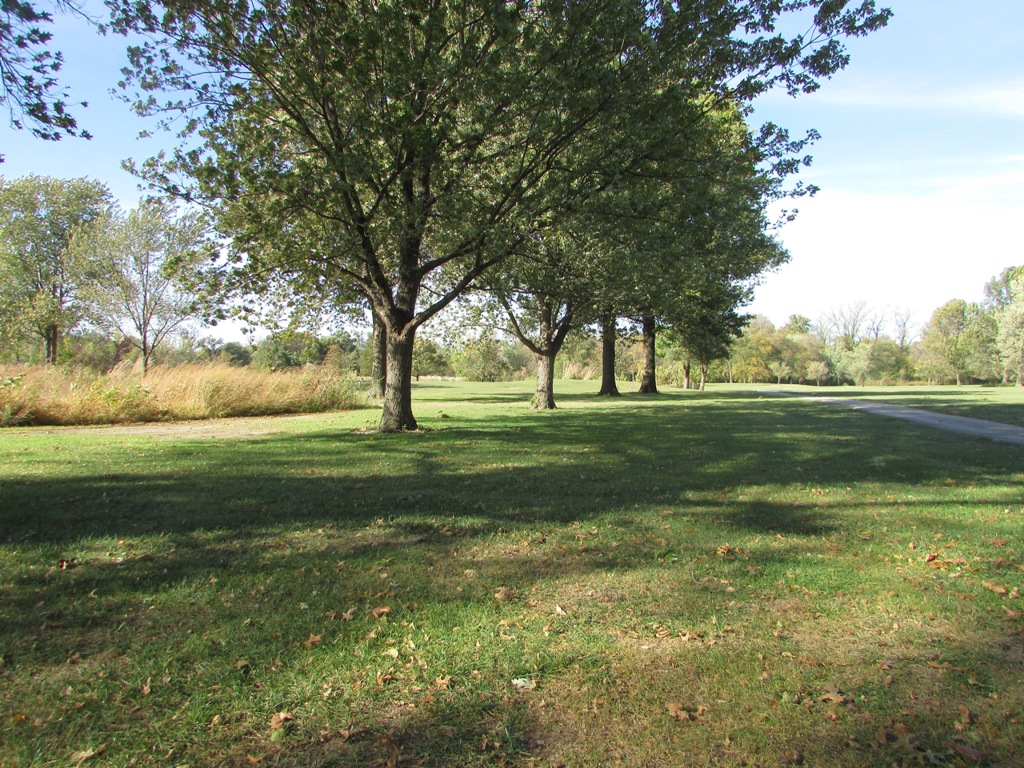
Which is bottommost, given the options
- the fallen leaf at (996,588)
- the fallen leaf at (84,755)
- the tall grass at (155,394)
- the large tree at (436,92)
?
the fallen leaf at (996,588)

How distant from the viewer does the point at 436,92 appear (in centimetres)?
1066

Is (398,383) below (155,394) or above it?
above

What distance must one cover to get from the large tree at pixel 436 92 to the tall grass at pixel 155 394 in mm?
7261

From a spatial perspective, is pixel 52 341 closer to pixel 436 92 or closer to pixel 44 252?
pixel 44 252

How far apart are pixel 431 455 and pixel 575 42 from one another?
7.23 metres

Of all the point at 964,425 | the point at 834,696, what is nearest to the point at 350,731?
the point at 834,696

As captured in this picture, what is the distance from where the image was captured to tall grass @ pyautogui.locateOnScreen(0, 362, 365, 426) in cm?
1537

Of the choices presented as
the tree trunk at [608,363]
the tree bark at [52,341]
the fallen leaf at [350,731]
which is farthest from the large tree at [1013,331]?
the tree bark at [52,341]

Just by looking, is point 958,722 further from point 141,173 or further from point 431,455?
point 141,173

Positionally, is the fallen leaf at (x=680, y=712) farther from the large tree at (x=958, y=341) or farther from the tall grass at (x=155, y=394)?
the large tree at (x=958, y=341)

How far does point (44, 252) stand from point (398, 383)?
36.2 m

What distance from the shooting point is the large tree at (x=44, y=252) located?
114 ft

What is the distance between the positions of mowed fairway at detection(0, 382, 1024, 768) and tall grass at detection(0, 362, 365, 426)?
9.66 m

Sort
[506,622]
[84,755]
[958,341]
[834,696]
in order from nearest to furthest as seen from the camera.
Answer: [84,755]
[834,696]
[506,622]
[958,341]
